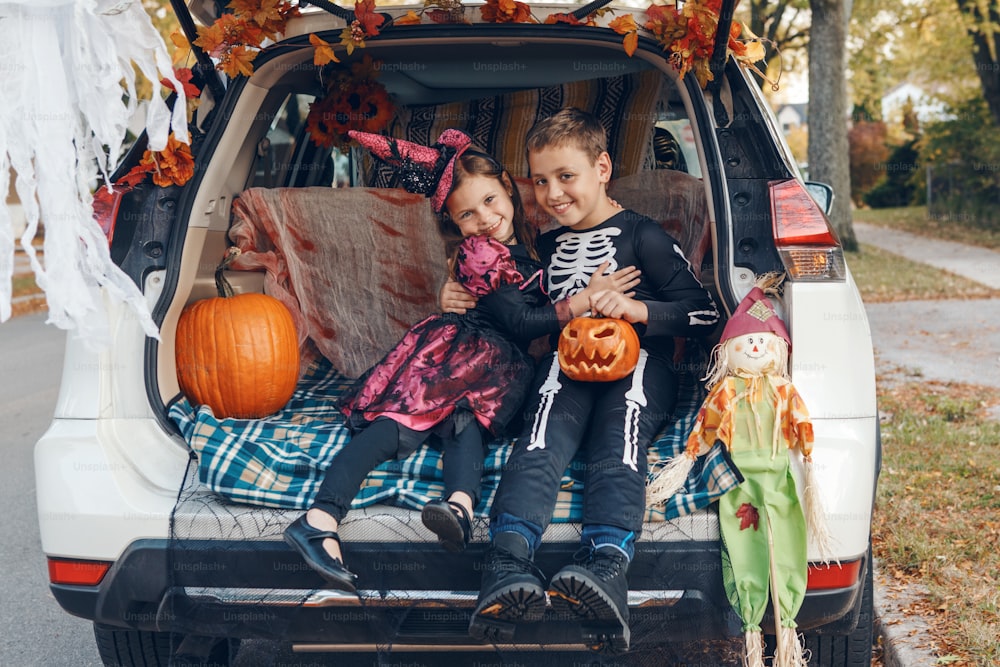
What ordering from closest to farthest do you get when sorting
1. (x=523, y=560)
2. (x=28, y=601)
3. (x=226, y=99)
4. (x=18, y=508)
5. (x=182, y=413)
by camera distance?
1. (x=523, y=560)
2. (x=182, y=413)
3. (x=226, y=99)
4. (x=28, y=601)
5. (x=18, y=508)

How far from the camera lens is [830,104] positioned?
14016mm

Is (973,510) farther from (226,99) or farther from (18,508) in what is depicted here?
(18,508)

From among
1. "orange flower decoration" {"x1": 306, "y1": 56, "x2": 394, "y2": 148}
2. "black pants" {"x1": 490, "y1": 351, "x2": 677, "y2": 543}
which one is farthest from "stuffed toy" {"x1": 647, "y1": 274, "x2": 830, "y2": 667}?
"orange flower decoration" {"x1": 306, "y1": 56, "x2": 394, "y2": 148}

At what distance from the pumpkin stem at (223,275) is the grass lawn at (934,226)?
14.2 m

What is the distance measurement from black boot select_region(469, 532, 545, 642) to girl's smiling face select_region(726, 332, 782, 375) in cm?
73

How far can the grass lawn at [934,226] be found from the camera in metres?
16.3

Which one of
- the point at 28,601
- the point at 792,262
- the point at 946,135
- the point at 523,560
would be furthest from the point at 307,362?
→ the point at 946,135

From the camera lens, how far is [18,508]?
4883 millimetres

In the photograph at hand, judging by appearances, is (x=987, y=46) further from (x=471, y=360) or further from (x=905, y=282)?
(x=471, y=360)

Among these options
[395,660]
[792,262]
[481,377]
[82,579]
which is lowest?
[395,660]

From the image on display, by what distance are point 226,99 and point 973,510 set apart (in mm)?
3332

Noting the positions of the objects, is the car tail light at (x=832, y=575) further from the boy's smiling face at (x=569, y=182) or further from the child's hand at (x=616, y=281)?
the boy's smiling face at (x=569, y=182)

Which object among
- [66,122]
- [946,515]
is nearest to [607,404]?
[66,122]

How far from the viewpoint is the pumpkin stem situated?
3482mm
